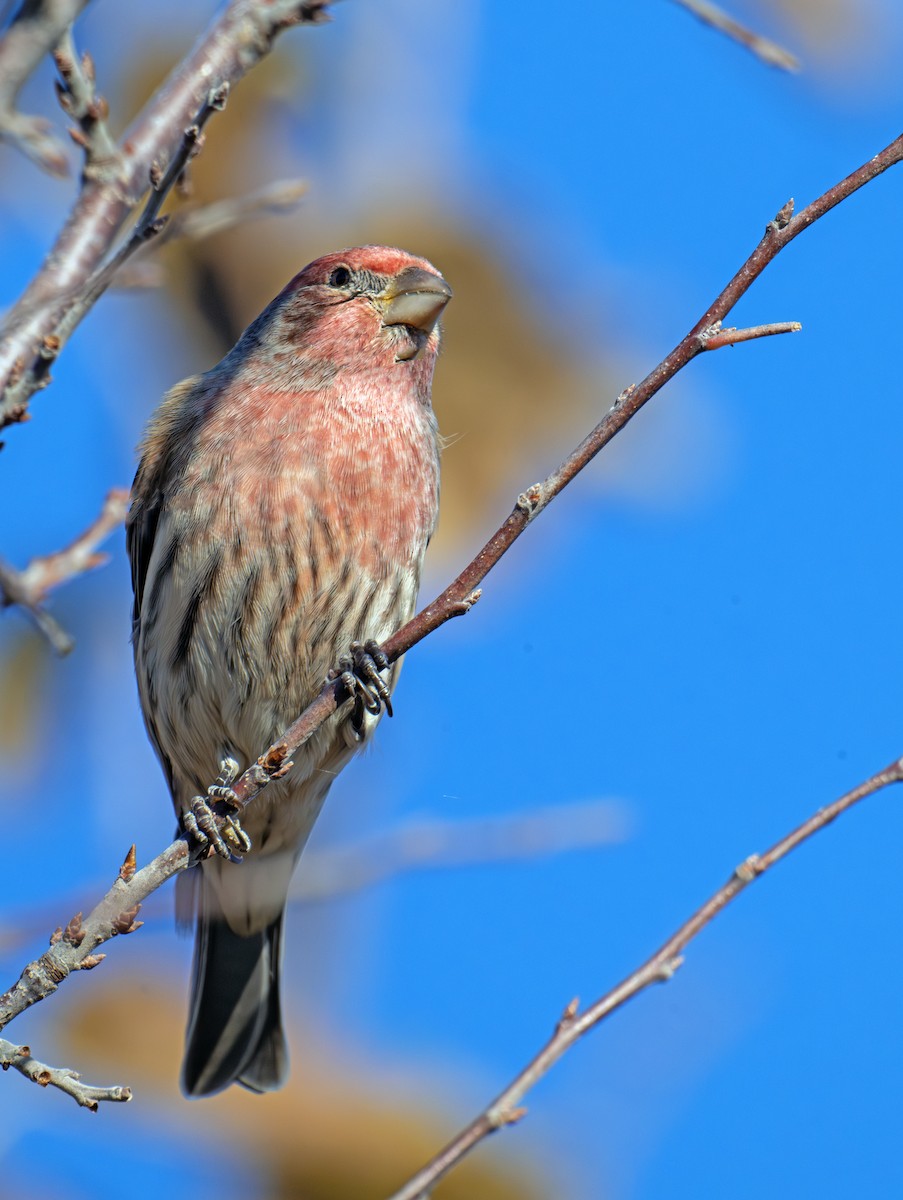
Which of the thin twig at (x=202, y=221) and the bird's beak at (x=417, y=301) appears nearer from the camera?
the thin twig at (x=202, y=221)

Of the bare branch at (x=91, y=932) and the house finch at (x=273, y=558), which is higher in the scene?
the house finch at (x=273, y=558)

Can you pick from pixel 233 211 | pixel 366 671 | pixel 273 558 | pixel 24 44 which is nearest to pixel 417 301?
pixel 273 558

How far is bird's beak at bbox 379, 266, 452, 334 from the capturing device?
5.12 meters

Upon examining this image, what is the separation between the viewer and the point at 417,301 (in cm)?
513

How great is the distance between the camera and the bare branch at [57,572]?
3.17 meters

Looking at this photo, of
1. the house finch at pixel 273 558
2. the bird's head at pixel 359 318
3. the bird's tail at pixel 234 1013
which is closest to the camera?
the house finch at pixel 273 558

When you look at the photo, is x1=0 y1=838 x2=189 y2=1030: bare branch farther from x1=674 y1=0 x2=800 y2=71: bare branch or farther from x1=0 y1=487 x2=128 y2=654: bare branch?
x1=674 y1=0 x2=800 y2=71: bare branch

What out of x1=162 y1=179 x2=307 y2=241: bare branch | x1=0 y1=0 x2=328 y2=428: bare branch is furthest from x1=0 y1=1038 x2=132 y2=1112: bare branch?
x1=162 y1=179 x2=307 y2=241: bare branch

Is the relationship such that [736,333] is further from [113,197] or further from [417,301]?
[417,301]

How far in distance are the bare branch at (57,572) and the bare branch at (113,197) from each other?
1.66 feet

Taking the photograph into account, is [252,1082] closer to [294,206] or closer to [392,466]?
[392,466]

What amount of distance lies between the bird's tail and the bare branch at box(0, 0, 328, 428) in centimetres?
308

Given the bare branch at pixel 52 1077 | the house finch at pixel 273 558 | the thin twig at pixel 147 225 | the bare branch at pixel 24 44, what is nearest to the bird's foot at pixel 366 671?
the house finch at pixel 273 558

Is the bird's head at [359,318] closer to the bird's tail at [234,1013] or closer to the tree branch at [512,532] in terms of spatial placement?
the bird's tail at [234,1013]
